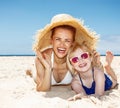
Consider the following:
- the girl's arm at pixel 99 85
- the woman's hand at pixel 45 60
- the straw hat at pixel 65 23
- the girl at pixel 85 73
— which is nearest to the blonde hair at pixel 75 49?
the girl at pixel 85 73

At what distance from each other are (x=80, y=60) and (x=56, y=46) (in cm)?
48

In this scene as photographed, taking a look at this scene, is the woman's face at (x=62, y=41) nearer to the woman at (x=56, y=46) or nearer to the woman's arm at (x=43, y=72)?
the woman at (x=56, y=46)

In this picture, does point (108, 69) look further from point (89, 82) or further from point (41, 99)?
point (41, 99)

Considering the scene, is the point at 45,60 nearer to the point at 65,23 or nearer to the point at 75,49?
the point at 75,49

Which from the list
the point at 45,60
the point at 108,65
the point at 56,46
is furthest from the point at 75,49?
the point at 108,65

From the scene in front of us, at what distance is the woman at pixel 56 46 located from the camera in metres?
4.27

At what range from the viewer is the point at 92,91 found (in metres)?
4.18

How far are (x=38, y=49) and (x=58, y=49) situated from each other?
0.44 metres

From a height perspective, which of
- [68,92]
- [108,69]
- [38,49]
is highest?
[38,49]

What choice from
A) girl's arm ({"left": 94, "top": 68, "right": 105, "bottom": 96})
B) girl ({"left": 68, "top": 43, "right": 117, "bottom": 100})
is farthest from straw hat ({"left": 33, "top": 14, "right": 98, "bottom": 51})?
girl's arm ({"left": 94, "top": 68, "right": 105, "bottom": 96})

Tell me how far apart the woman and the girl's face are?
0.20 meters

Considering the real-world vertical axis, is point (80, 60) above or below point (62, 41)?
below

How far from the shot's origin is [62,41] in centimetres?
421

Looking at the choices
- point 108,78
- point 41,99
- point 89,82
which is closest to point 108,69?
point 108,78
